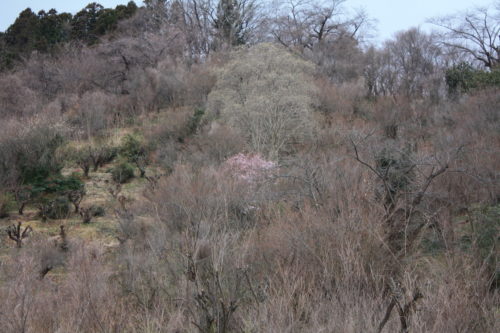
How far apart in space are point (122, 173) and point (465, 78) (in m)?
16.4

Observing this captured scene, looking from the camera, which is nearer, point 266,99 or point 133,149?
point 266,99

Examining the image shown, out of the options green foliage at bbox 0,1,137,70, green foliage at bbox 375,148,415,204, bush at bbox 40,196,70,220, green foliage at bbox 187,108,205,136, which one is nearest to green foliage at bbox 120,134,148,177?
green foliage at bbox 187,108,205,136

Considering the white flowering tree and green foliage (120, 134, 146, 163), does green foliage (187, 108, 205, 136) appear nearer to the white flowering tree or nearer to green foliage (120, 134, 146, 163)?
the white flowering tree

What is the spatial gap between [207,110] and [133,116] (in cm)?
534

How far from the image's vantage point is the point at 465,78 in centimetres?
2270

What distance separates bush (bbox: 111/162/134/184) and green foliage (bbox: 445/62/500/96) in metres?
14.1

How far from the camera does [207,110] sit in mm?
21797

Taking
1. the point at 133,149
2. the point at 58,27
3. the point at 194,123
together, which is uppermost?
the point at 58,27

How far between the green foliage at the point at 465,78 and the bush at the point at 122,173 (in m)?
14.1

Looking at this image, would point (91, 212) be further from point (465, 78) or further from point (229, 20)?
point (229, 20)

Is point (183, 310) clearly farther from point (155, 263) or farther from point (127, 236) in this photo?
point (127, 236)

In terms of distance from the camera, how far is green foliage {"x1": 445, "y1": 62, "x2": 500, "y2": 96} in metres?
19.3

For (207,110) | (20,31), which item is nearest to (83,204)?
(207,110)

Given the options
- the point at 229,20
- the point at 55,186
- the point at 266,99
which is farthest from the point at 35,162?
the point at 229,20
